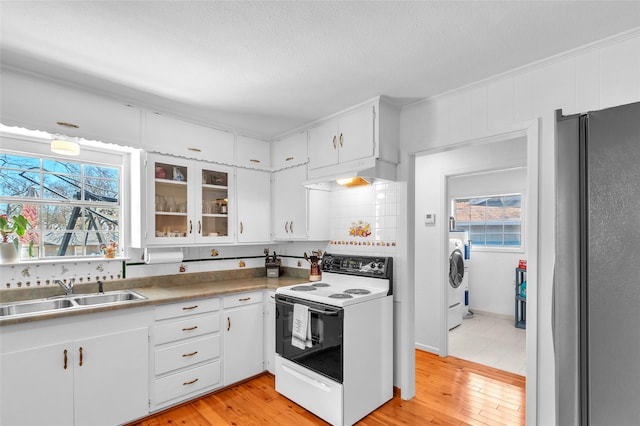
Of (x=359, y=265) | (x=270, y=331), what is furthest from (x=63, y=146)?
(x=359, y=265)

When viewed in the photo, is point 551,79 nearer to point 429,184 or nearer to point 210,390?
point 429,184

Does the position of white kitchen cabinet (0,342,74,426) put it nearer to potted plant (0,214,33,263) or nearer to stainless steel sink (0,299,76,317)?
stainless steel sink (0,299,76,317)

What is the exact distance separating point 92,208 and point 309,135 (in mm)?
2038

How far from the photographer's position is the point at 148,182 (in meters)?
2.77

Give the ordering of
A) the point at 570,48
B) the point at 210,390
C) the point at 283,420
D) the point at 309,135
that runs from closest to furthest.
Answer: the point at 570,48 < the point at 283,420 < the point at 210,390 < the point at 309,135

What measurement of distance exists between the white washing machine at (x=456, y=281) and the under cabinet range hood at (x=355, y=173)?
2289mm

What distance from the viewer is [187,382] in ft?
8.56

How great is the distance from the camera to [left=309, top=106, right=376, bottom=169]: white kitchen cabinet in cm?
268

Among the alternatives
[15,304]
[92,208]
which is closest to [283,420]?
[15,304]

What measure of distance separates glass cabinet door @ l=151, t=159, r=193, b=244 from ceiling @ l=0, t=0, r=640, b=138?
623 mm

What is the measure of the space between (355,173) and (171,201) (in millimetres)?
1660

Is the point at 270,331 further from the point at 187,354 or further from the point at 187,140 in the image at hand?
the point at 187,140

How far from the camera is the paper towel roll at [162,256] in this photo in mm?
2846

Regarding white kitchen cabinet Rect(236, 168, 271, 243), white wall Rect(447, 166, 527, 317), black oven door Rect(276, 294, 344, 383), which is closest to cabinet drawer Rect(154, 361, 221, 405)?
black oven door Rect(276, 294, 344, 383)
